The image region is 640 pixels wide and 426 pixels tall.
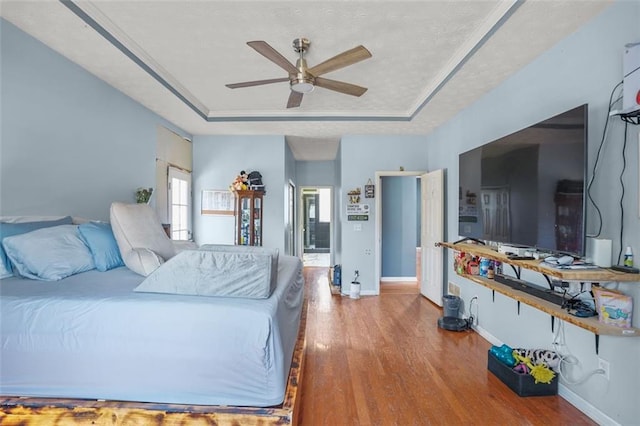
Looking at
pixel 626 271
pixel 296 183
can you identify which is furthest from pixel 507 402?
pixel 296 183

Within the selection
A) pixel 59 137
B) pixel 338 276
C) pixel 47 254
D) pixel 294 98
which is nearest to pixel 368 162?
pixel 338 276

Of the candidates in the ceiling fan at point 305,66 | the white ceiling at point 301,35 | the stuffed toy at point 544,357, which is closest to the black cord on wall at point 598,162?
the white ceiling at point 301,35

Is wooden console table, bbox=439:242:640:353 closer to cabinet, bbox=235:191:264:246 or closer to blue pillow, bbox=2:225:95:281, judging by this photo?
blue pillow, bbox=2:225:95:281

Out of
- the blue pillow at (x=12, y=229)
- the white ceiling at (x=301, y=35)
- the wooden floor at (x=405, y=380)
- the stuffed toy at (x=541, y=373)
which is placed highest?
the white ceiling at (x=301, y=35)

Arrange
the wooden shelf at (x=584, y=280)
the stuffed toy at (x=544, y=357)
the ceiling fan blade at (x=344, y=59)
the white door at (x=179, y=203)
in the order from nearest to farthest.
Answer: the wooden shelf at (x=584, y=280) → the ceiling fan blade at (x=344, y=59) → the stuffed toy at (x=544, y=357) → the white door at (x=179, y=203)

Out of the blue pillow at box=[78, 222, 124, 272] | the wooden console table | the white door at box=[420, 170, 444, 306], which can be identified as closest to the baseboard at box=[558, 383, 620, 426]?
the wooden console table

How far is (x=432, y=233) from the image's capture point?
4762 mm

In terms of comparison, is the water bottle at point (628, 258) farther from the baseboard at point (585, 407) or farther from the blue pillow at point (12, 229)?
the blue pillow at point (12, 229)

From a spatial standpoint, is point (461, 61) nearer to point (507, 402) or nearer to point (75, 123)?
point (507, 402)

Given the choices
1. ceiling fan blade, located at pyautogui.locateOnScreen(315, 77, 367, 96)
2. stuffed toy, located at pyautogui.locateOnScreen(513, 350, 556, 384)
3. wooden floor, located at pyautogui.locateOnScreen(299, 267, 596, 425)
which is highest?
ceiling fan blade, located at pyautogui.locateOnScreen(315, 77, 367, 96)

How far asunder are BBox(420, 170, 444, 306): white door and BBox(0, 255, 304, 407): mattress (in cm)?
356

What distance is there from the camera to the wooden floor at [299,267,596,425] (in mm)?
2105

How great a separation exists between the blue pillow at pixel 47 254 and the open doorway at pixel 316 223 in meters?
7.22

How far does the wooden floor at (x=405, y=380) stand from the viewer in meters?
2.11
